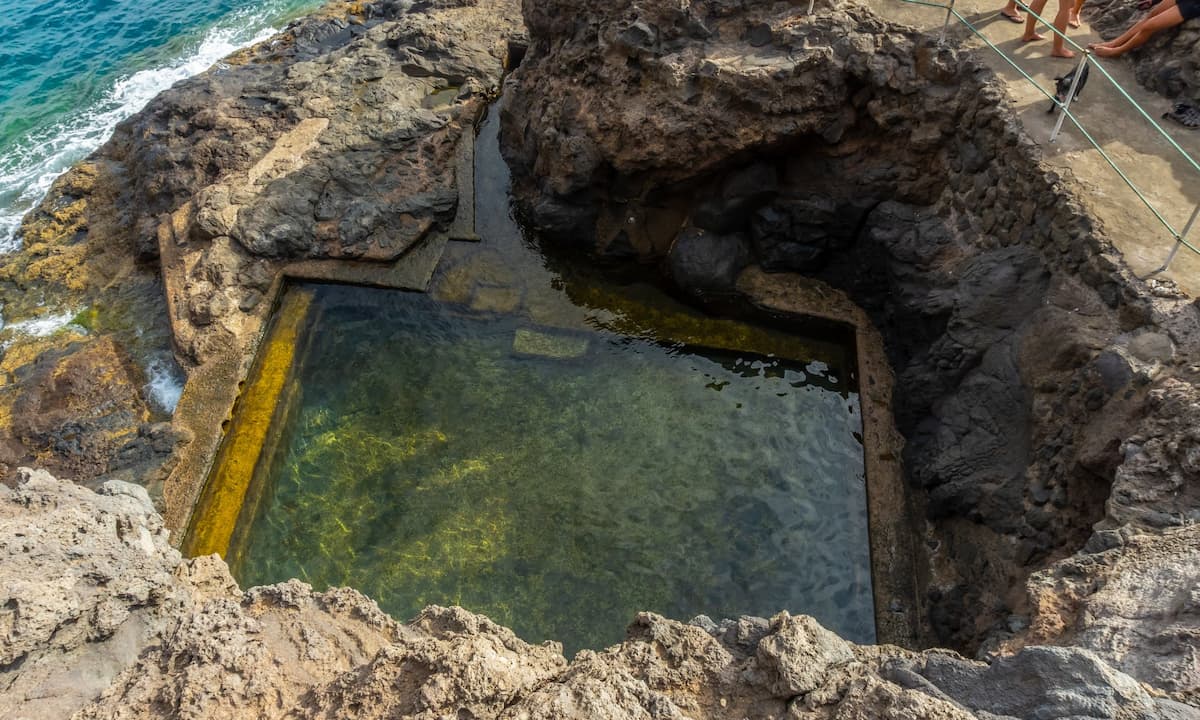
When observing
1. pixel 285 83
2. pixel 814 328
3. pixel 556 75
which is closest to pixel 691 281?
pixel 814 328

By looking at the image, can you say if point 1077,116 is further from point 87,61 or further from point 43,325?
point 87,61

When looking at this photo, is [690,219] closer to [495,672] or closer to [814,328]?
[814,328]

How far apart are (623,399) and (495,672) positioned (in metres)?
4.79

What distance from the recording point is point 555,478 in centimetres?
776

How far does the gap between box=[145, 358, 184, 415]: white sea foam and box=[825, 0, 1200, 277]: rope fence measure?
804cm

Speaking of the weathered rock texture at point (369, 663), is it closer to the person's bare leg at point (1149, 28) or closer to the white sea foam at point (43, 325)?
the white sea foam at point (43, 325)

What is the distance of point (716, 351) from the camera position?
8.79 m

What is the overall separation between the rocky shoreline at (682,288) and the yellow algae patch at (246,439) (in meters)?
0.21

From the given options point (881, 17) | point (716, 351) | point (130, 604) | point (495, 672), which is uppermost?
point (881, 17)

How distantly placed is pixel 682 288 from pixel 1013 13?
15.3 feet

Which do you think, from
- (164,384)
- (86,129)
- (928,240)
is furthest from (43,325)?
(928,240)

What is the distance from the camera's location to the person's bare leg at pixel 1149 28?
718 cm

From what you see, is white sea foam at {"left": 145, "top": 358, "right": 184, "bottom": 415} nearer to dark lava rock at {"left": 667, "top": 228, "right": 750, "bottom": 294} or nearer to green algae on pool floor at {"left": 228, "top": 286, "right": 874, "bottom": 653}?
green algae on pool floor at {"left": 228, "top": 286, "right": 874, "bottom": 653}

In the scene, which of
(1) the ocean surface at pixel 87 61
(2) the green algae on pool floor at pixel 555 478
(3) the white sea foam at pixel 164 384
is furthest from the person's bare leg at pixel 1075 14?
(1) the ocean surface at pixel 87 61
